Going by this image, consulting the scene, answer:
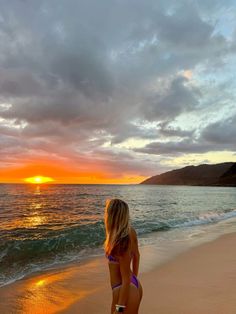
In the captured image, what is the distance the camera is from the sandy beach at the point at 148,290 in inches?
228

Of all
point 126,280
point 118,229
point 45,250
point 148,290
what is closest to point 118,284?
point 126,280

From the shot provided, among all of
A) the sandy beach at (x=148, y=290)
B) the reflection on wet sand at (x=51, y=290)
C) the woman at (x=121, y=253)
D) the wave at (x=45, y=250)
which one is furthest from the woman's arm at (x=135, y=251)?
the wave at (x=45, y=250)

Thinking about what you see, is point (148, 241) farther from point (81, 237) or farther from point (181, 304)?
point (181, 304)

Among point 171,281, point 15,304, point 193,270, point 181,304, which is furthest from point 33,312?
point 193,270

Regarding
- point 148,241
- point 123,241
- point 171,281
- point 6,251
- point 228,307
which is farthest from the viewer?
point 148,241

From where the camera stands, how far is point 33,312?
5727 mm

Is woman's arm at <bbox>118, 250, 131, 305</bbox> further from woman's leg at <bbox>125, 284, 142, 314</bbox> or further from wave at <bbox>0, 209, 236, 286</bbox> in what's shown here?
wave at <bbox>0, 209, 236, 286</bbox>

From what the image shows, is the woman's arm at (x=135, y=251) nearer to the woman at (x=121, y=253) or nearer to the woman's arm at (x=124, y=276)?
the woman at (x=121, y=253)

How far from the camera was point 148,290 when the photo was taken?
6.81 m

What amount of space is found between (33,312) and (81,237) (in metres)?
9.15

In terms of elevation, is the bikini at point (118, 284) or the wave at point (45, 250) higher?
the bikini at point (118, 284)

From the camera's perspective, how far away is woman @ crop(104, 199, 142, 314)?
3490mm

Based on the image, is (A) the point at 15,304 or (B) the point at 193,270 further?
(B) the point at 193,270

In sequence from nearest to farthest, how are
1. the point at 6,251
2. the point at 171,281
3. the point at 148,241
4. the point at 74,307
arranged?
the point at 74,307, the point at 171,281, the point at 6,251, the point at 148,241
